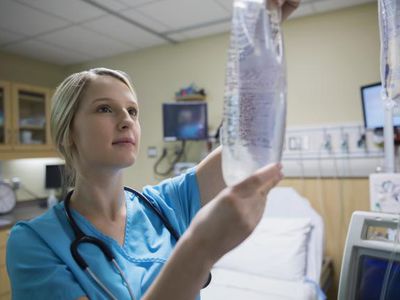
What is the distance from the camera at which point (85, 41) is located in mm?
3051

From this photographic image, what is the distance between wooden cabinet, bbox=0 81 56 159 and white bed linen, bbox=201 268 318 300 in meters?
2.40

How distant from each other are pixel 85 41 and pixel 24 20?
23.2 inches

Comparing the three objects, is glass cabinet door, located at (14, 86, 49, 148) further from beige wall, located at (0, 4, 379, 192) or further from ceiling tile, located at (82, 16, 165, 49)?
ceiling tile, located at (82, 16, 165, 49)

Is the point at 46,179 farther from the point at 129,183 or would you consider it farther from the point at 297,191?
the point at 297,191

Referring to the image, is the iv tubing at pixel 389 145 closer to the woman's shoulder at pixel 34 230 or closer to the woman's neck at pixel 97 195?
the woman's neck at pixel 97 195

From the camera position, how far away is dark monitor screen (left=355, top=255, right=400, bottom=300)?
822 millimetres

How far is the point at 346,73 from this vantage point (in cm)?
246

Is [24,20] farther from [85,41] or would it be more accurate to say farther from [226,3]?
[226,3]

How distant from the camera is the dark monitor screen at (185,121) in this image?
115 inches

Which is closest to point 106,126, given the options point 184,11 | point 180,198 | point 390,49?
point 180,198

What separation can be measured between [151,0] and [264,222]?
5.83 feet

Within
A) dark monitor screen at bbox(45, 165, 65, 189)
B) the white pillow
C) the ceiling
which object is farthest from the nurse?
dark monitor screen at bbox(45, 165, 65, 189)

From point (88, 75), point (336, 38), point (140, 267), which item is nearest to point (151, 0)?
point (336, 38)

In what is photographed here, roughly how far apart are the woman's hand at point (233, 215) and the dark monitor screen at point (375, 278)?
1.84 ft
